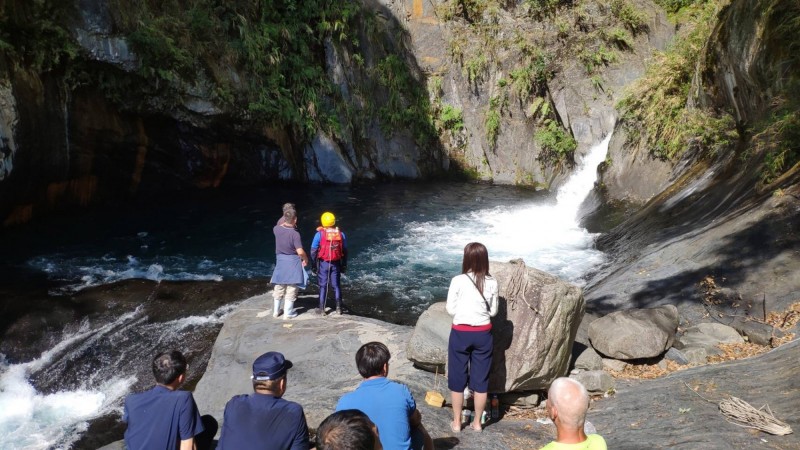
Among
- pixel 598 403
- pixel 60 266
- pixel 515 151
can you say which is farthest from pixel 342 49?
pixel 598 403

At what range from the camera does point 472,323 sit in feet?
16.0

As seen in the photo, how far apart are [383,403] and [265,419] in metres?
0.73

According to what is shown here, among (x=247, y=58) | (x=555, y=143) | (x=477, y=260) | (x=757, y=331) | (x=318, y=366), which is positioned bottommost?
(x=318, y=366)

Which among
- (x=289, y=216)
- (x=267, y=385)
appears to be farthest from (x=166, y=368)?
(x=289, y=216)

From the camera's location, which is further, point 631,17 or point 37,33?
point 631,17

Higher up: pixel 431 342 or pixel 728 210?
pixel 728 210

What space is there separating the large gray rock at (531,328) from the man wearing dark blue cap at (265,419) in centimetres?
249

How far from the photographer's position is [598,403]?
5.74 m

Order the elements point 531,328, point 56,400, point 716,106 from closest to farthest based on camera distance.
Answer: point 531,328 < point 56,400 < point 716,106

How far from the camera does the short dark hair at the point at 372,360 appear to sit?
380cm

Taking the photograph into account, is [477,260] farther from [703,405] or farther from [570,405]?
[703,405]

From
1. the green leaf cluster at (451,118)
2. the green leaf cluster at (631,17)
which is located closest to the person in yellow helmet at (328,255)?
the green leaf cluster at (451,118)

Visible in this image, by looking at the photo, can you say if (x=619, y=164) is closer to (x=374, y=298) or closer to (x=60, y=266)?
(x=374, y=298)

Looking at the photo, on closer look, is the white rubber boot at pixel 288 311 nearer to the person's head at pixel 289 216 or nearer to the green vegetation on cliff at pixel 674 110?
the person's head at pixel 289 216
